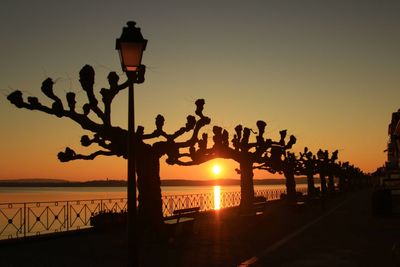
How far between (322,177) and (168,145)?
92.4ft

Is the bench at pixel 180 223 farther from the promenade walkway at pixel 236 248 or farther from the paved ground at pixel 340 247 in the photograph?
the paved ground at pixel 340 247

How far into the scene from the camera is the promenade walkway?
39.1ft

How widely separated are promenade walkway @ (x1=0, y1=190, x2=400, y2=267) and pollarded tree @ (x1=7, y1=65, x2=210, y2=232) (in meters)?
1.54

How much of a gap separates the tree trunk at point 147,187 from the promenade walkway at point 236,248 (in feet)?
3.80

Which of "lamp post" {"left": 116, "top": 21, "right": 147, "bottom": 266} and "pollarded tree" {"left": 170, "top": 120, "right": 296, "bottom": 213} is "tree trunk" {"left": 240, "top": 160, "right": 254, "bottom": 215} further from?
"lamp post" {"left": 116, "top": 21, "right": 147, "bottom": 266}

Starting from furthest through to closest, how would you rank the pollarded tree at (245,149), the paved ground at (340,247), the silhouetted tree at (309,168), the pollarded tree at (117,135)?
1. the silhouetted tree at (309,168)
2. the pollarded tree at (245,149)
3. the pollarded tree at (117,135)
4. the paved ground at (340,247)

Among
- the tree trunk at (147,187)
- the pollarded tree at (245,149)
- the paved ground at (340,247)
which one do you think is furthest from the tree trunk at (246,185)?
the tree trunk at (147,187)

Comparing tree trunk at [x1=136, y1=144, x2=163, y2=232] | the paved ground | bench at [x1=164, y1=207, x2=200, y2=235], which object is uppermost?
tree trunk at [x1=136, y1=144, x2=163, y2=232]

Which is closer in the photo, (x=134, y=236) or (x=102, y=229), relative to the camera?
(x=134, y=236)

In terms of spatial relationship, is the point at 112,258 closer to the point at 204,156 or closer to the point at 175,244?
the point at 175,244

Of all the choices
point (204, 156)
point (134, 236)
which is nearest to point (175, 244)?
point (134, 236)

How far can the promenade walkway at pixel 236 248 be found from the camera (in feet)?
39.1

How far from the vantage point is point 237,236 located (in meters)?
17.1

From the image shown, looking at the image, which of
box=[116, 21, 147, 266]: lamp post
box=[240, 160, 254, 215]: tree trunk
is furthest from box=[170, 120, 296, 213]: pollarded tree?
box=[116, 21, 147, 266]: lamp post
